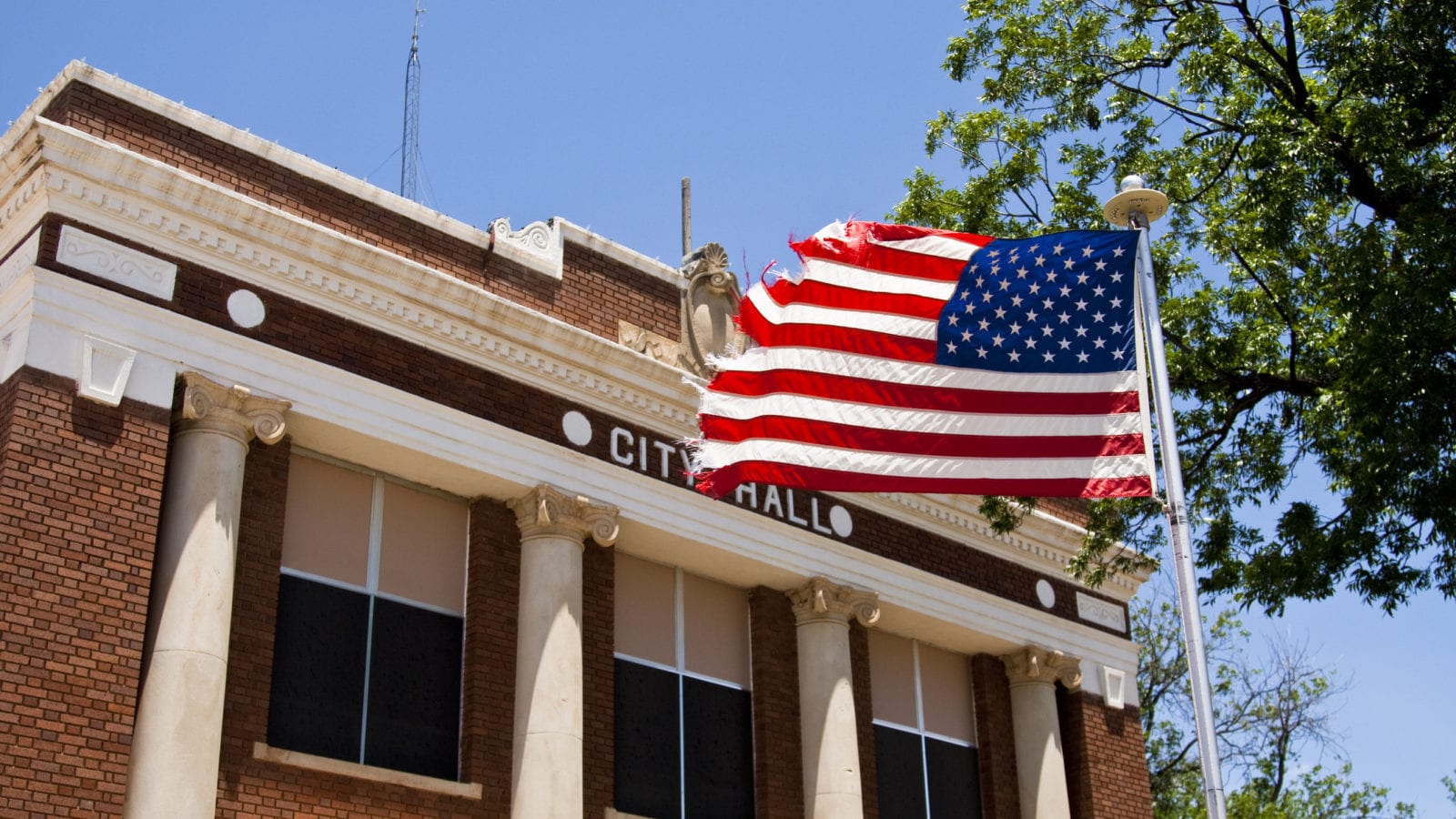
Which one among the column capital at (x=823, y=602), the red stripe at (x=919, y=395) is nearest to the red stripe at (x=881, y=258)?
the red stripe at (x=919, y=395)

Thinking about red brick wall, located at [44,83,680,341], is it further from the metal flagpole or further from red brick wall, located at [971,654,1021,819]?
the metal flagpole

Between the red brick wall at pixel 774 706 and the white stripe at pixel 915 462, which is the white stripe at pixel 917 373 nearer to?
the white stripe at pixel 915 462

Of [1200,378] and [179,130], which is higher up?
[179,130]

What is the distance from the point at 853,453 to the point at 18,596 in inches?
264

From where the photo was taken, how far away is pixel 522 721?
16797 millimetres

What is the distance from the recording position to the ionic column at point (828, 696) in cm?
1919

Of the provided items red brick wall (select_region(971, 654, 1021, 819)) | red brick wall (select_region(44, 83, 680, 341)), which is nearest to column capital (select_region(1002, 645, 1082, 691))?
red brick wall (select_region(971, 654, 1021, 819))

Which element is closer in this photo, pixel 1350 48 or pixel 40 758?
pixel 40 758

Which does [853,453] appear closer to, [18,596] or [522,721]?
[522,721]

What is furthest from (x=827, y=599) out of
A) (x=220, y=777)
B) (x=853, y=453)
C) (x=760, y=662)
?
(x=220, y=777)

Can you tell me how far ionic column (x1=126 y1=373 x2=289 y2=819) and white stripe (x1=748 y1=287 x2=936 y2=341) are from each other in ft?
15.4

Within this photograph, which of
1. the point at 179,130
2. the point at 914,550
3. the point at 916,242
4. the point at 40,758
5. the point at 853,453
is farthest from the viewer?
the point at 914,550

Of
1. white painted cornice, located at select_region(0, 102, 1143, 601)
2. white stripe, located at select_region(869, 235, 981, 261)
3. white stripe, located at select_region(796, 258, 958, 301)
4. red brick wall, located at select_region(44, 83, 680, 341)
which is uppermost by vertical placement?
red brick wall, located at select_region(44, 83, 680, 341)

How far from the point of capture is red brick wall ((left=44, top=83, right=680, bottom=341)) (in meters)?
15.8
